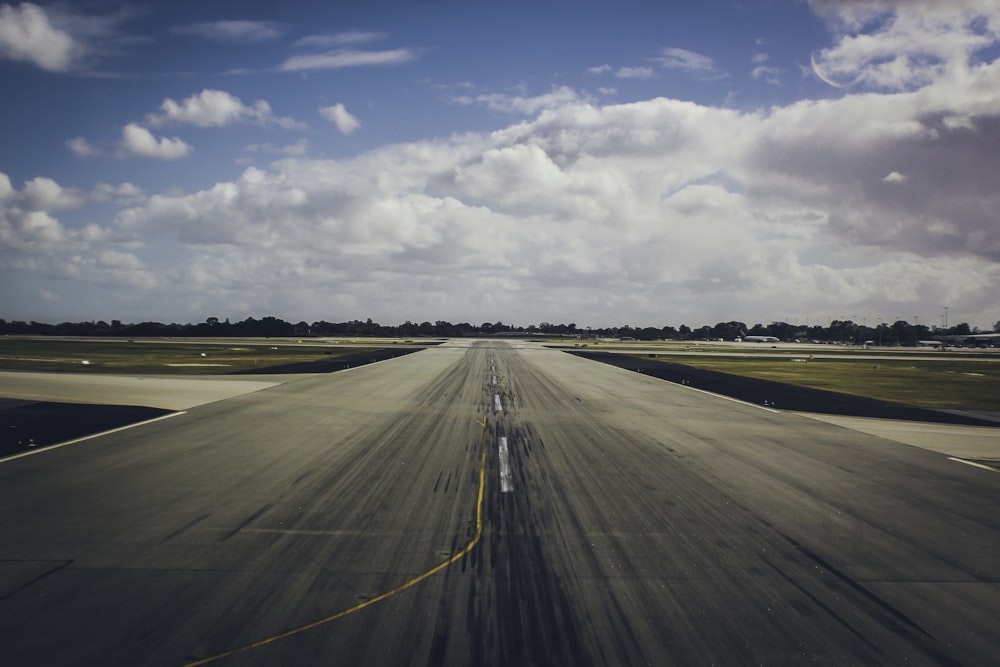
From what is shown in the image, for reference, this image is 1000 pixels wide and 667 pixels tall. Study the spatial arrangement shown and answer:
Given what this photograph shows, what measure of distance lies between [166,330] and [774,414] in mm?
Result: 160153

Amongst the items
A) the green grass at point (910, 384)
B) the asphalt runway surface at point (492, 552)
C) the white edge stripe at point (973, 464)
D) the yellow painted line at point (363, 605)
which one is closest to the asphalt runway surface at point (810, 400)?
the green grass at point (910, 384)

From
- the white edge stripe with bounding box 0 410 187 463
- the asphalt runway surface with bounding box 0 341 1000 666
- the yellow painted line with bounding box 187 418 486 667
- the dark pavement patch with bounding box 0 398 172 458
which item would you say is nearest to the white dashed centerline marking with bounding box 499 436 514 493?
the asphalt runway surface with bounding box 0 341 1000 666

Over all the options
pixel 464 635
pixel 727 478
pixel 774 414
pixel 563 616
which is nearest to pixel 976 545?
pixel 727 478

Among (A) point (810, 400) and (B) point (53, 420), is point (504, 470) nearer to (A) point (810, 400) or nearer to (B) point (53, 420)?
(B) point (53, 420)

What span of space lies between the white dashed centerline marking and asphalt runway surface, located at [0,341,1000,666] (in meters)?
0.18

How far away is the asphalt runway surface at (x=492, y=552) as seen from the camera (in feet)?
20.7

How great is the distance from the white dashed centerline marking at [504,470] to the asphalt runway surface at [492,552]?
7.0 inches

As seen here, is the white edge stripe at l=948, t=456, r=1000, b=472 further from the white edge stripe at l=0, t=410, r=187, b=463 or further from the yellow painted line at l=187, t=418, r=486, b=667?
the white edge stripe at l=0, t=410, r=187, b=463

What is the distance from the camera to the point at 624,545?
29.9 ft

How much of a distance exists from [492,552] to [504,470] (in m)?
5.04

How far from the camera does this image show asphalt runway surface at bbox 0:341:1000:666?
249 inches

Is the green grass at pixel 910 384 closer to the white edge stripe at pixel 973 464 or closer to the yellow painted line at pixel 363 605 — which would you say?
the white edge stripe at pixel 973 464

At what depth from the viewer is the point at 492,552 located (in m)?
8.73

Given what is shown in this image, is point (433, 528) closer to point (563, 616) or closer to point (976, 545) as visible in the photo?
point (563, 616)
